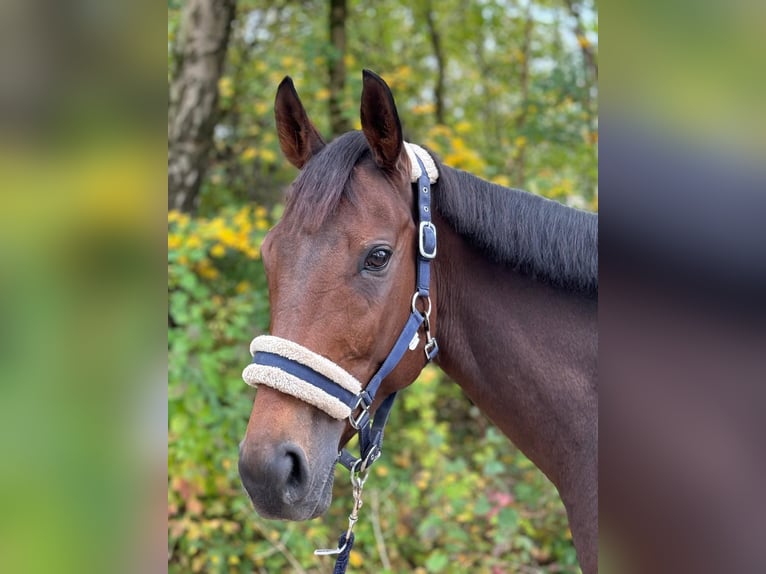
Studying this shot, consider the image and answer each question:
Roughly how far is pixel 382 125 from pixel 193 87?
3.35 metres

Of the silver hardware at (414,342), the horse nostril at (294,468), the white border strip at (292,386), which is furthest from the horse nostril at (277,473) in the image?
the silver hardware at (414,342)

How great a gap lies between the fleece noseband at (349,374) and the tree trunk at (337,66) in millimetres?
3080

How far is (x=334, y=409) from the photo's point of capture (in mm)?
1471

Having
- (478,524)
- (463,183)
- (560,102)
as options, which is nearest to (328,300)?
(463,183)

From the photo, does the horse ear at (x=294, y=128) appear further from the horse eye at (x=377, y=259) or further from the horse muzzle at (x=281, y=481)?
the horse muzzle at (x=281, y=481)

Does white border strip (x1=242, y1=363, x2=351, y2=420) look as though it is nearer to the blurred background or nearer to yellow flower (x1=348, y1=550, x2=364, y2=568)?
the blurred background

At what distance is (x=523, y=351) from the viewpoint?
1676mm

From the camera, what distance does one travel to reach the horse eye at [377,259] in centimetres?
152

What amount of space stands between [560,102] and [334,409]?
3988 mm

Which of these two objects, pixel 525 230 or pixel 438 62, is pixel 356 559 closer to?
pixel 525 230

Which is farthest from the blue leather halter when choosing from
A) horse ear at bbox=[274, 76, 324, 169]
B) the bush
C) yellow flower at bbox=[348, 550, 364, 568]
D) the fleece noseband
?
yellow flower at bbox=[348, 550, 364, 568]

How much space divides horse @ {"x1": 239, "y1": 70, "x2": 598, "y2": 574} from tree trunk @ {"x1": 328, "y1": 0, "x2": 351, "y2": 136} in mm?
3037

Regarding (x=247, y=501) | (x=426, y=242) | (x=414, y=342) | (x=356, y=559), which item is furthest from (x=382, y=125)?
(x=356, y=559)
